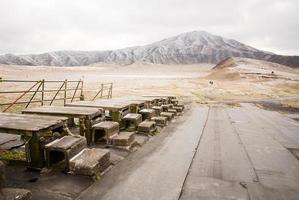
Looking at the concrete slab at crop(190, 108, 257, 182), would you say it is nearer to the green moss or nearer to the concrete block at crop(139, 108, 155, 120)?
the concrete block at crop(139, 108, 155, 120)

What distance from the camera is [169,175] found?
5230 mm

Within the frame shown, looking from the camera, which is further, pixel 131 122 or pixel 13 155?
pixel 131 122

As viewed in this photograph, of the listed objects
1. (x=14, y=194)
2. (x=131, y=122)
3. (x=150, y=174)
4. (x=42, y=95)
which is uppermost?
(x=42, y=95)

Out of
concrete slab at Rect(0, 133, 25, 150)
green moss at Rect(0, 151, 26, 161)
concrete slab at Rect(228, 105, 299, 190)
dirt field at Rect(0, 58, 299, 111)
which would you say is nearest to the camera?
concrete slab at Rect(228, 105, 299, 190)

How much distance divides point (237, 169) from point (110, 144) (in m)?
3.13

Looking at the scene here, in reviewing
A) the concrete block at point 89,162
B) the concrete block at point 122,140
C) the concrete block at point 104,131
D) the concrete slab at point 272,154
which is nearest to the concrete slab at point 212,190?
the concrete slab at point 272,154

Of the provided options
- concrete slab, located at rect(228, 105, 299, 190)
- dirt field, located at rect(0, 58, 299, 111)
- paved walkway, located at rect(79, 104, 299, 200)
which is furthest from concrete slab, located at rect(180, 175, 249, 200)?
dirt field, located at rect(0, 58, 299, 111)

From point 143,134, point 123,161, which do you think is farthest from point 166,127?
point 123,161

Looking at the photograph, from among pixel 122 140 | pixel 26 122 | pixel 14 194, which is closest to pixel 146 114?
pixel 122 140

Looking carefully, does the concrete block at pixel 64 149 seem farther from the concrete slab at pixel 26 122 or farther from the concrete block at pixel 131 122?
the concrete block at pixel 131 122

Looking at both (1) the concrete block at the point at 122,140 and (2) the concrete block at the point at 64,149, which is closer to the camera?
(2) the concrete block at the point at 64,149

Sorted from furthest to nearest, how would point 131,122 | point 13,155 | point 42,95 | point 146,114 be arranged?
point 42,95
point 146,114
point 131,122
point 13,155

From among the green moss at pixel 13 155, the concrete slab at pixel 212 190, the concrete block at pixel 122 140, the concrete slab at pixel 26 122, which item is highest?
the concrete slab at pixel 26 122

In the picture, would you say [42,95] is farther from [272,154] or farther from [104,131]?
[272,154]
